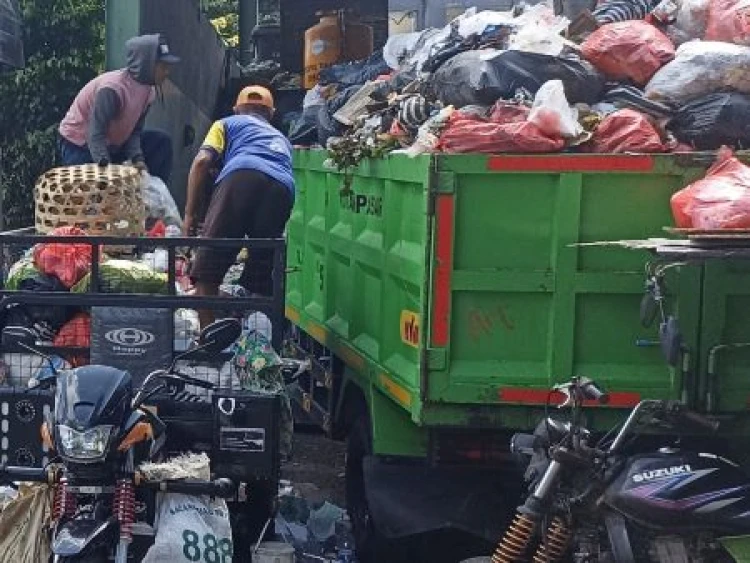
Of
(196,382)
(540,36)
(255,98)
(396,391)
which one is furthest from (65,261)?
(540,36)

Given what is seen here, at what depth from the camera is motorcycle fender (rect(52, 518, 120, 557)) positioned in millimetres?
3555

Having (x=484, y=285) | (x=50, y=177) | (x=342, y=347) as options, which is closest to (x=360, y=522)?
(x=342, y=347)

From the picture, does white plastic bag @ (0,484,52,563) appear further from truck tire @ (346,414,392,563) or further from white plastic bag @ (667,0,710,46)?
white plastic bag @ (667,0,710,46)

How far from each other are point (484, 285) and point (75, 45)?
308 inches

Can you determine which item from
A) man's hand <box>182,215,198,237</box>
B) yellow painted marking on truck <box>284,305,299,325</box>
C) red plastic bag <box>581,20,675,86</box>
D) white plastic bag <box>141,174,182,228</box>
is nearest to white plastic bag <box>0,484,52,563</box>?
man's hand <box>182,215,198,237</box>

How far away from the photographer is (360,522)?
5555 millimetres

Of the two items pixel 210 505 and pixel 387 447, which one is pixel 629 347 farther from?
pixel 210 505

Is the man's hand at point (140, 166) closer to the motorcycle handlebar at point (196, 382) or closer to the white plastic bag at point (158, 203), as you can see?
the white plastic bag at point (158, 203)

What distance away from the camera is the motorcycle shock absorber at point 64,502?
380 centimetres

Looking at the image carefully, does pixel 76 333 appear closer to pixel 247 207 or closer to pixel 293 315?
pixel 247 207

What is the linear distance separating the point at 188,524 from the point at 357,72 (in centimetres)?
487

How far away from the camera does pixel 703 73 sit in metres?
4.70

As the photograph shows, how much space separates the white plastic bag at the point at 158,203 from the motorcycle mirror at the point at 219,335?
2.26 m

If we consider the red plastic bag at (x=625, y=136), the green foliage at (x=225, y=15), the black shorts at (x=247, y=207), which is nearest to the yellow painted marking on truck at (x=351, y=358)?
the black shorts at (x=247, y=207)
